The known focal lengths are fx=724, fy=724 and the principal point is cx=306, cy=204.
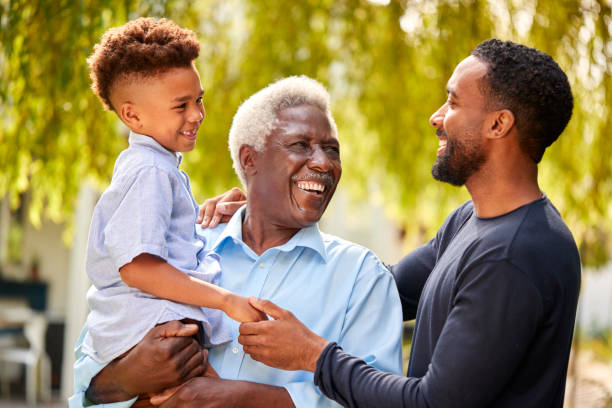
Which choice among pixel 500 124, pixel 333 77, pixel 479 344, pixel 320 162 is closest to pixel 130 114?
pixel 320 162

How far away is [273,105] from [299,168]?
0.28m

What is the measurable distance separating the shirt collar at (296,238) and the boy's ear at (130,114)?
55cm

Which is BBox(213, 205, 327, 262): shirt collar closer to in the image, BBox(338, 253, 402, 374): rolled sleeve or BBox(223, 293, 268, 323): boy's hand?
BBox(338, 253, 402, 374): rolled sleeve

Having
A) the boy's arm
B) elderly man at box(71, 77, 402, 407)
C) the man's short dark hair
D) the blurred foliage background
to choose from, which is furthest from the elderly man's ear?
the blurred foliage background

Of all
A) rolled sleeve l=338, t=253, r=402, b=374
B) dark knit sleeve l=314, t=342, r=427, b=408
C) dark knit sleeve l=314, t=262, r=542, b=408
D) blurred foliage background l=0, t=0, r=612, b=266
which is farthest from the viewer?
blurred foliage background l=0, t=0, r=612, b=266

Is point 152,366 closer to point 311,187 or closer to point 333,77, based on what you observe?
point 311,187

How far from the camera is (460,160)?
201cm

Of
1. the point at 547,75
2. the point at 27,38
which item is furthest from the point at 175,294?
the point at 27,38

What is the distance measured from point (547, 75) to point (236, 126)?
1.24 m

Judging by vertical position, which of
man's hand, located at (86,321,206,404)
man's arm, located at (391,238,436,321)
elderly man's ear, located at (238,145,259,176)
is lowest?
man's hand, located at (86,321,206,404)

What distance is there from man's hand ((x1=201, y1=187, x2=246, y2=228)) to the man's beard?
992mm

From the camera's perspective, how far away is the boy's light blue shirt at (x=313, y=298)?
87.6 inches

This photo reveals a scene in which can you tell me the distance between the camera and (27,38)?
12.2ft

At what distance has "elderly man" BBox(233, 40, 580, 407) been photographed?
1.75 meters
